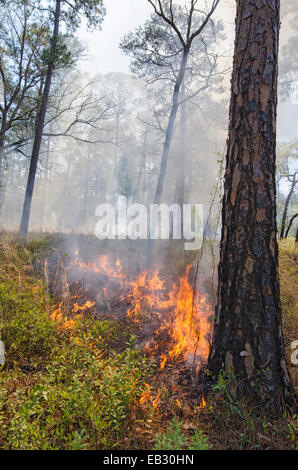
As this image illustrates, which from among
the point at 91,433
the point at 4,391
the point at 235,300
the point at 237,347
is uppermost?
the point at 235,300

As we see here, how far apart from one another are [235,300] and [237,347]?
48 centimetres

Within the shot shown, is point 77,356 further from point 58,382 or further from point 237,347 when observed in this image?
point 237,347

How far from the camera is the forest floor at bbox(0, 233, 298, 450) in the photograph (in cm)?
199

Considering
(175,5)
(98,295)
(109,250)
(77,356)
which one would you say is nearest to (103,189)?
(175,5)

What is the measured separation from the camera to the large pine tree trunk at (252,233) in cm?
242

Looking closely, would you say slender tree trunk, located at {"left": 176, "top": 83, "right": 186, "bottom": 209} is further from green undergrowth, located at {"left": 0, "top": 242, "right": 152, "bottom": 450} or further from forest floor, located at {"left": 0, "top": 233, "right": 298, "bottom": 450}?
green undergrowth, located at {"left": 0, "top": 242, "right": 152, "bottom": 450}

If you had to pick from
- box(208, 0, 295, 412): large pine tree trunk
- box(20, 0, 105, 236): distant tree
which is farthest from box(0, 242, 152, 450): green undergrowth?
box(20, 0, 105, 236): distant tree

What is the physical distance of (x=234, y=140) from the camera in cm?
267

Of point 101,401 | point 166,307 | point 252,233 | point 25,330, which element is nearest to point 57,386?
point 101,401

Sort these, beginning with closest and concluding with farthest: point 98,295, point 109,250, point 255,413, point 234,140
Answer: point 255,413 → point 234,140 → point 98,295 → point 109,250

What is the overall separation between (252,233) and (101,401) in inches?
88.5

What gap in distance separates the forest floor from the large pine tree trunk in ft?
0.89

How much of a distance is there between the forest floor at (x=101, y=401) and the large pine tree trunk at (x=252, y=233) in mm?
273

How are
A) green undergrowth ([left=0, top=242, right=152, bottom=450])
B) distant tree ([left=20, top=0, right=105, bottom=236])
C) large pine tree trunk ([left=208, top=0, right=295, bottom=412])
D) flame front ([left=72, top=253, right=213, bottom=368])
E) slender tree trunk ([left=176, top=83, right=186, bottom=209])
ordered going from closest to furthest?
1. green undergrowth ([left=0, top=242, right=152, bottom=450])
2. large pine tree trunk ([left=208, top=0, right=295, bottom=412])
3. flame front ([left=72, top=253, right=213, bottom=368])
4. distant tree ([left=20, top=0, right=105, bottom=236])
5. slender tree trunk ([left=176, top=83, right=186, bottom=209])
